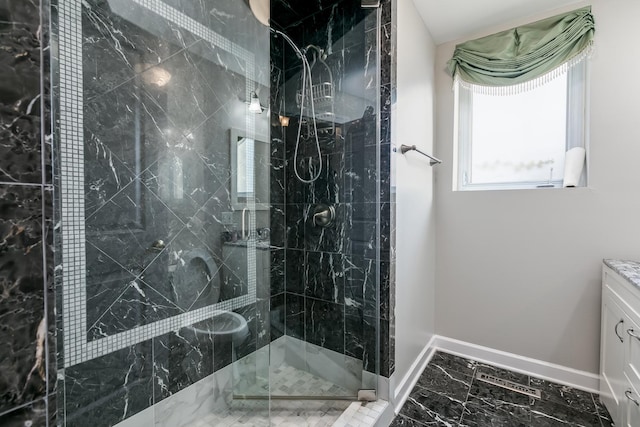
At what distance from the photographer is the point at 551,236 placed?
1.83 meters

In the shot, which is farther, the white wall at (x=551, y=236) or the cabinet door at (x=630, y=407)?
the white wall at (x=551, y=236)

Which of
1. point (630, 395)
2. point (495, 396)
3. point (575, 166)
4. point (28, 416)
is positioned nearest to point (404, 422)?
point (495, 396)

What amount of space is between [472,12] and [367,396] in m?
2.41

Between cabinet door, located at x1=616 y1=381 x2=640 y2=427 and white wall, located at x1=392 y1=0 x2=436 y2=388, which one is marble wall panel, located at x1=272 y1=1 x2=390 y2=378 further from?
cabinet door, located at x1=616 y1=381 x2=640 y2=427

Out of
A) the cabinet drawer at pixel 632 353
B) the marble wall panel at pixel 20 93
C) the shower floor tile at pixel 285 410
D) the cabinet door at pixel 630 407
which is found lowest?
the shower floor tile at pixel 285 410

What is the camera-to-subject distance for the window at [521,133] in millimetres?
1847

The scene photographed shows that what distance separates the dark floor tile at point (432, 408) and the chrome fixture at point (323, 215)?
112 cm

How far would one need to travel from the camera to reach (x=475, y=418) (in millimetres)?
1497

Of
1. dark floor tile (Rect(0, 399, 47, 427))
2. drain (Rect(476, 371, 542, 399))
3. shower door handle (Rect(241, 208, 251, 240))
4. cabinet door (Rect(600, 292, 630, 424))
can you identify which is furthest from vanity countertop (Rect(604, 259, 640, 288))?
dark floor tile (Rect(0, 399, 47, 427))

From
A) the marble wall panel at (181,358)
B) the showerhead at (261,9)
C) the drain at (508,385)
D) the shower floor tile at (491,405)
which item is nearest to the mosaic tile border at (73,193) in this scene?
the marble wall panel at (181,358)

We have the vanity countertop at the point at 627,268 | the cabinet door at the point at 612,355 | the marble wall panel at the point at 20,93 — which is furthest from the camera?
the cabinet door at the point at 612,355

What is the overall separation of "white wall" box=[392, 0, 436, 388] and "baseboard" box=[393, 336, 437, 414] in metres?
0.04

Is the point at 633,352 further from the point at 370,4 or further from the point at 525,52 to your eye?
the point at 370,4

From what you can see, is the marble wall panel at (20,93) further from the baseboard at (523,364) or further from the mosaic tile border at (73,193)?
the baseboard at (523,364)
